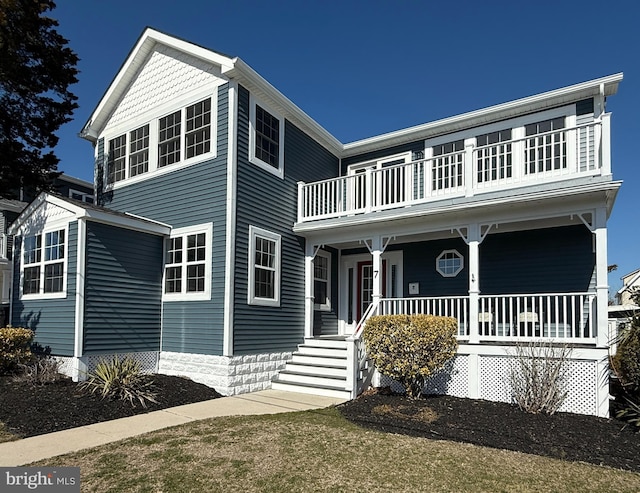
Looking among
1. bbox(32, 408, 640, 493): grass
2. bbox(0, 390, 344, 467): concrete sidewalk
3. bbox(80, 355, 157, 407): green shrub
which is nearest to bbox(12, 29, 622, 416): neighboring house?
bbox(0, 390, 344, 467): concrete sidewalk

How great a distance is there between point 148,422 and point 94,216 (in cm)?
446

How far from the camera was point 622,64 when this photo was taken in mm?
9844

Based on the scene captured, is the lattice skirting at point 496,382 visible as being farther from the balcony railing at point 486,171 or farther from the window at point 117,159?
the window at point 117,159

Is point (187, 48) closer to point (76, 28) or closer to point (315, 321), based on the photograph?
point (76, 28)

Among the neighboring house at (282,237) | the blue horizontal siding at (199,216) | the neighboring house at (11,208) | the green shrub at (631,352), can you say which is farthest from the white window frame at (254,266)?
the neighboring house at (11,208)

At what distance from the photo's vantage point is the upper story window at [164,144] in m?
→ 10.1

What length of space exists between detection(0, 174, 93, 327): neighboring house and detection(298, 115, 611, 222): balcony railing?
1382cm

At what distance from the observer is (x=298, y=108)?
11039 mm

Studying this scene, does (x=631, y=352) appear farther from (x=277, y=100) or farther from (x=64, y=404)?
(x=64, y=404)

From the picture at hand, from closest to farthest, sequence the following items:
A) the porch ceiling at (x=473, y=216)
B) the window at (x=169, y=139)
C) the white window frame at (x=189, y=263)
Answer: the porch ceiling at (x=473, y=216)
the white window frame at (x=189, y=263)
the window at (x=169, y=139)

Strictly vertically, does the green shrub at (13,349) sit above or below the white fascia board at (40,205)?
below

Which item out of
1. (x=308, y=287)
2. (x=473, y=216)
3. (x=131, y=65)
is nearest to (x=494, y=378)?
(x=473, y=216)

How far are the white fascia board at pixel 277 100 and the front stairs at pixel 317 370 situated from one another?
548 cm

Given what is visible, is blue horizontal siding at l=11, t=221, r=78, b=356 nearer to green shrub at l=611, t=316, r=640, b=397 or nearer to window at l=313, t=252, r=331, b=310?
window at l=313, t=252, r=331, b=310
